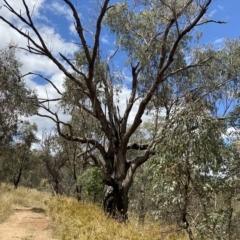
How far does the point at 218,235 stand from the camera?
4832 mm

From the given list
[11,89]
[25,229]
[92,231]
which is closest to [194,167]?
[92,231]

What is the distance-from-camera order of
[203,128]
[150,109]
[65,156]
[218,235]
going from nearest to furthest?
[218,235] → [203,128] → [150,109] → [65,156]

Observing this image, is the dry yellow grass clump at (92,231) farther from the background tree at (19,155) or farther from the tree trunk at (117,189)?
the background tree at (19,155)

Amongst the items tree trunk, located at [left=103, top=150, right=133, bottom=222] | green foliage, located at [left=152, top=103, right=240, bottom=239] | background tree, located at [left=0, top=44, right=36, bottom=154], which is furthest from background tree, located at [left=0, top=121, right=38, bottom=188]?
green foliage, located at [left=152, top=103, right=240, bottom=239]

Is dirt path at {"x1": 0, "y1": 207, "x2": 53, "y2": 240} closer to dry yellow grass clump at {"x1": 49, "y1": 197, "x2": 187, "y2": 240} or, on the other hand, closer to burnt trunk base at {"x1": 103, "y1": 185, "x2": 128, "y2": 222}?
dry yellow grass clump at {"x1": 49, "y1": 197, "x2": 187, "y2": 240}

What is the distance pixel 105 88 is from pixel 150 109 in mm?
2471

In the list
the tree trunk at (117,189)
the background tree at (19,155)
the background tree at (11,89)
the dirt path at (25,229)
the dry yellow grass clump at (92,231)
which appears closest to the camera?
the dry yellow grass clump at (92,231)

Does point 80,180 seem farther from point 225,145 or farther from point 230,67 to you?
point 225,145

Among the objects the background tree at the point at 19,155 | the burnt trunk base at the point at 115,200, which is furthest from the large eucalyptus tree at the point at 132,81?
the background tree at the point at 19,155

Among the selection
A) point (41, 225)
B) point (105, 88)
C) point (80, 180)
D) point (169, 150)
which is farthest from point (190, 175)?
point (80, 180)

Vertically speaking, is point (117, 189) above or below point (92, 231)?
above

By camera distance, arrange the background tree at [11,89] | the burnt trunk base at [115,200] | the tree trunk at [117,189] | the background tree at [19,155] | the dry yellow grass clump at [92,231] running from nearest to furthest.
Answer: the dry yellow grass clump at [92,231] → the tree trunk at [117,189] → the burnt trunk base at [115,200] → the background tree at [11,89] → the background tree at [19,155]

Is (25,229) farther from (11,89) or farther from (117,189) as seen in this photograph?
(11,89)

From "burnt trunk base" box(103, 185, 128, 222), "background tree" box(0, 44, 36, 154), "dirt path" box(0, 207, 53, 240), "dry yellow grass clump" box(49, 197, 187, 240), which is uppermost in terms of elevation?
"background tree" box(0, 44, 36, 154)
